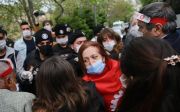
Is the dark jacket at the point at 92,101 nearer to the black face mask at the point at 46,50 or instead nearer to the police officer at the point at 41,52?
the police officer at the point at 41,52

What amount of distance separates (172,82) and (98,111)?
131 centimetres

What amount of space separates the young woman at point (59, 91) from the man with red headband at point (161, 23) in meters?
0.87

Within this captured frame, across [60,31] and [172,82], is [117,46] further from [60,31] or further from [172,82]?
[172,82]

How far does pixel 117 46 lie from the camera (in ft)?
19.7

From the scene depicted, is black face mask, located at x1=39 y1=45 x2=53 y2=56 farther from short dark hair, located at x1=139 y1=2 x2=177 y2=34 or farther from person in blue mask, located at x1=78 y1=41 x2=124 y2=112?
short dark hair, located at x1=139 y1=2 x2=177 y2=34

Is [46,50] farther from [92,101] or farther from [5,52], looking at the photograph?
[92,101]

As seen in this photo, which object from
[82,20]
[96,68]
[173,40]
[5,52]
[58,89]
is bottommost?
[82,20]

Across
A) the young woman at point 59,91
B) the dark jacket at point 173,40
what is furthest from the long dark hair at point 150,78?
the dark jacket at point 173,40

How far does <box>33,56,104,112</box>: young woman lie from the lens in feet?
10.3

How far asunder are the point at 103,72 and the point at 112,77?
0.14 metres

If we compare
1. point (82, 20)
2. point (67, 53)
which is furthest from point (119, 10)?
point (67, 53)

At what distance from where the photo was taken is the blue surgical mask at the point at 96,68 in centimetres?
414

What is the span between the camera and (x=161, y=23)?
3631 mm

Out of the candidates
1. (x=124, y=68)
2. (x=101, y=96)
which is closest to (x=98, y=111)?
(x=101, y=96)
